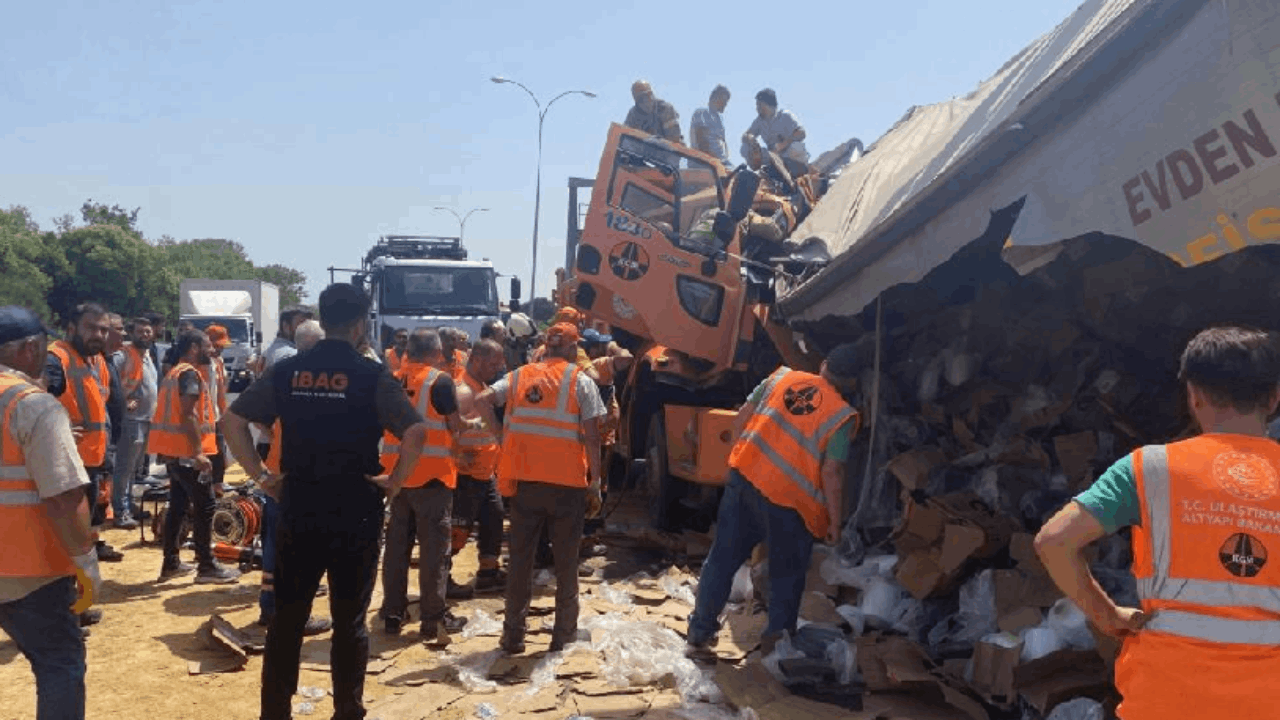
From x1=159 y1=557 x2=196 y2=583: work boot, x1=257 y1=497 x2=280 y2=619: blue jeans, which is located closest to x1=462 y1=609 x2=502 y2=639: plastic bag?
x1=257 y1=497 x2=280 y2=619: blue jeans

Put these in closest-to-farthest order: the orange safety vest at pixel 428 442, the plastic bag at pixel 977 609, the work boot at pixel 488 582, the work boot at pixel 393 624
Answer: the plastic bag at pixel 977 609, the orange safety vest at pixel 428 442, the work boot at pixel 393 624, the work boot at pixel 488 582

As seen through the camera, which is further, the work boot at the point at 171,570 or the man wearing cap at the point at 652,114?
the man wearing cap at the point at 652,114

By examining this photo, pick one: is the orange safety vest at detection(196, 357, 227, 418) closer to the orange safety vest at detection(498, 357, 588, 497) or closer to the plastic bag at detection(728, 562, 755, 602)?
the orange safety vest at detection(498, 357, 588, 497)

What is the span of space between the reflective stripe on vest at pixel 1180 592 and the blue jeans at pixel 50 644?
320cm

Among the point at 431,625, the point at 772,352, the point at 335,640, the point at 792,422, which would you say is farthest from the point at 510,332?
the point at 335,640

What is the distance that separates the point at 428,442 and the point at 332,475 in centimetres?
169

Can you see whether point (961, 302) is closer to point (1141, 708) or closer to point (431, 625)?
point (431, 625)

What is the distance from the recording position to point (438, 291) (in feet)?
53.3

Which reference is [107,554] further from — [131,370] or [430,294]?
[430,294]

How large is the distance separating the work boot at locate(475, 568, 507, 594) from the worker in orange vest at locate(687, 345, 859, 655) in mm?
1848

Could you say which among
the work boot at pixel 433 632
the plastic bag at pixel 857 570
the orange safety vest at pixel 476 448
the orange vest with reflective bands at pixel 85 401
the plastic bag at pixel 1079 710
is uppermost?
the orange vest with reflective bands at pixel 85 401

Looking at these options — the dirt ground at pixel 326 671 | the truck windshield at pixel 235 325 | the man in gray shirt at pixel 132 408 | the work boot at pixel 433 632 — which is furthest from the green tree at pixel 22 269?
the work boot at pixel 433 632

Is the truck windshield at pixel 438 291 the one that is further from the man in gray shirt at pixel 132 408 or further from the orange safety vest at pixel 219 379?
the orange safety vest at pixel 219 379

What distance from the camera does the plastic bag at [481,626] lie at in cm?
587
